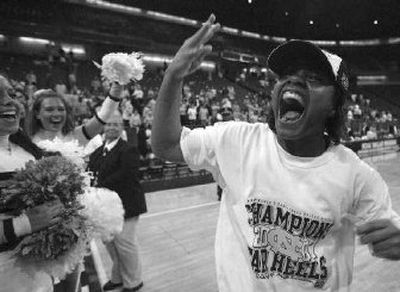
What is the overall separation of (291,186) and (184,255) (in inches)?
123

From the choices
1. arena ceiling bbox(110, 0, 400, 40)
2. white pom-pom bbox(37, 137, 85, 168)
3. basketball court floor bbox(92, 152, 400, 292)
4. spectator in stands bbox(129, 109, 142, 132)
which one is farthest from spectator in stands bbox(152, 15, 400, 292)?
arena ceiling bbox(110, 0, 400, 40)

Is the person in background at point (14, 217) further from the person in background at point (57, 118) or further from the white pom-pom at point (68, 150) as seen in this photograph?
the person in background at point (57, 118)

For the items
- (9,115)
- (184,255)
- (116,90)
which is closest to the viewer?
(9,115)

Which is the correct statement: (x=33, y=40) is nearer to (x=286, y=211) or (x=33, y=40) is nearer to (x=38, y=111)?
(x=38, y=111)

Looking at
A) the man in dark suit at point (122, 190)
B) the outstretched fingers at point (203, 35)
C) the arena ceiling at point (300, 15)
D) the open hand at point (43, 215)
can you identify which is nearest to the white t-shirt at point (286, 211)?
the outstretched fingers at point (203, 35)

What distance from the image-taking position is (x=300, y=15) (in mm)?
22953

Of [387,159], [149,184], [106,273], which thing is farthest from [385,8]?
[106,273]

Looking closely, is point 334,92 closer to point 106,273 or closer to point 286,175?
point 286,175

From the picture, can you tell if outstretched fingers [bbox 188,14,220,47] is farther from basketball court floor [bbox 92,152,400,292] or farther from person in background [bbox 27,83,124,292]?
basketball court floor [bbox 92,152,400,292]

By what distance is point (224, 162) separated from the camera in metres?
1.25

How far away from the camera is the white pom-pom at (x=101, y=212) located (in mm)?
1801

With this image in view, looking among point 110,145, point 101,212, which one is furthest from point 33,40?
point 101,212

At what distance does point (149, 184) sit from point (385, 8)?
20885mm

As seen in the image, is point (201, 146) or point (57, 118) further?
point (57, 118)
